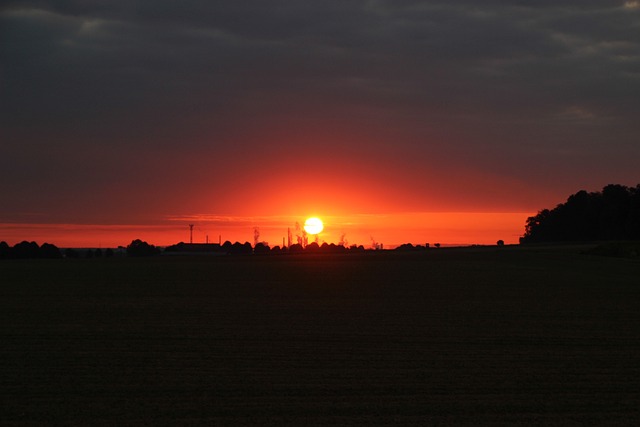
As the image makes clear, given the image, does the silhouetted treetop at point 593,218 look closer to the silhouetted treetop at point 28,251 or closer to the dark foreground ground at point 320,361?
the silhouetted treetop at point 28,251

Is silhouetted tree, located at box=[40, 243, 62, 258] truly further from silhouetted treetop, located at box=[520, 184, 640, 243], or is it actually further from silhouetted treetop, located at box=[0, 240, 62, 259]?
silhouetted treetop, located at box=[520, 184, 640, 243]

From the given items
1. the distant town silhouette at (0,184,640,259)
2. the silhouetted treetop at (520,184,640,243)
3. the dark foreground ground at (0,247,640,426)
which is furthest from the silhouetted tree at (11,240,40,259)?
the dark foreground ground at (0,247,640,426)

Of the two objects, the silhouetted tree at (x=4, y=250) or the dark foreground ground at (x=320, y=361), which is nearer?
the dark foreground ground at (x=320, y=361)

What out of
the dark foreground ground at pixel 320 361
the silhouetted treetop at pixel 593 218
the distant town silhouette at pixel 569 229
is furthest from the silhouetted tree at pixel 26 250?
the dark foreground ground at pixel 320 361

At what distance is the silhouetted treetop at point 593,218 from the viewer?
119 metres

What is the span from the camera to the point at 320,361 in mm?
14039

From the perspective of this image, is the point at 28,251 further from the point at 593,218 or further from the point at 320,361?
the point at 320,361

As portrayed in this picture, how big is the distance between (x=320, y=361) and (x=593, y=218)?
130 m

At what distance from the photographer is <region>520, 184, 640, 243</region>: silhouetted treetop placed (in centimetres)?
11861

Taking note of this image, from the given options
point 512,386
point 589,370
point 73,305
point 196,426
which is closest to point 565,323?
point 589,370

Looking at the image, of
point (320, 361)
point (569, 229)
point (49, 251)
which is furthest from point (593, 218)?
point (320, 361)

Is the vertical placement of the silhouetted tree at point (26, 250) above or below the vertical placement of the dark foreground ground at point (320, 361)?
above

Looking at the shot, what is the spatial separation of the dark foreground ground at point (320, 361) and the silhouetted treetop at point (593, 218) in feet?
321

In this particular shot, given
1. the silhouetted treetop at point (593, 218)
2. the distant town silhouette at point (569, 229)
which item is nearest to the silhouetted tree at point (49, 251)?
the distant town silhouette at point (569, 229)
